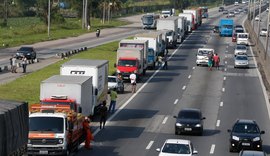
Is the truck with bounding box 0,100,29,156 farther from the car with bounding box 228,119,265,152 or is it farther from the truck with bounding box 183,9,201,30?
the truck with bounding box 183,9,201,30

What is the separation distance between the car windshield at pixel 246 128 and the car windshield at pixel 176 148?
613cm

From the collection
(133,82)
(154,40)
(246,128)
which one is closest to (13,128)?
(246,128)

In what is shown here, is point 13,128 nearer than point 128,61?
Yes

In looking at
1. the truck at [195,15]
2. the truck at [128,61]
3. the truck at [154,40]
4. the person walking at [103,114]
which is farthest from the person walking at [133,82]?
the truck at [195,15]

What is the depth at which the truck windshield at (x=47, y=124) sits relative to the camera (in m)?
35.5

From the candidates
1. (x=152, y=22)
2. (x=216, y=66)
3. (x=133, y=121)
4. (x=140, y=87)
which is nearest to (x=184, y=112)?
(x=133, y=121)

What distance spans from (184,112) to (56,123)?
11.1 meters

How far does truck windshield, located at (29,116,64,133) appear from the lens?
1398 inches

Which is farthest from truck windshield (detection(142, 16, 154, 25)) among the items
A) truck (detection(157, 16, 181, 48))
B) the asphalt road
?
the asphalt road

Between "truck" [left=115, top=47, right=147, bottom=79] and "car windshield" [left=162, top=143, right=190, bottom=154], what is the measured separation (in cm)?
→ 3478

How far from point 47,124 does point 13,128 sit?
7268 mm

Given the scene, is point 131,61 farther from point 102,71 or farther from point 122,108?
point 102,71

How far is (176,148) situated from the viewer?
34.7 m

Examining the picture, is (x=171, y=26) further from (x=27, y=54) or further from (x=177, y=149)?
(x=177, y=149)
